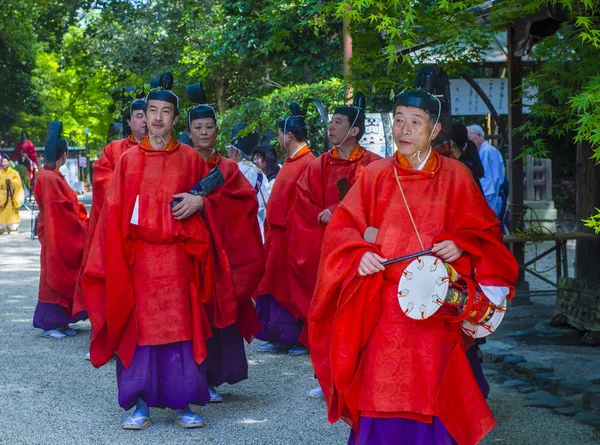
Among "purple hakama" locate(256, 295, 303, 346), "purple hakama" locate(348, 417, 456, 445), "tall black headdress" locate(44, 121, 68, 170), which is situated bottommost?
"purple hakama" locate(256, 295, 303, 346)

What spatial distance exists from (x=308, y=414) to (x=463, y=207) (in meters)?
2.27

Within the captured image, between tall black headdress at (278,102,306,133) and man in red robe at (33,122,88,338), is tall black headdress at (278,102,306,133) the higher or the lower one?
the higher one

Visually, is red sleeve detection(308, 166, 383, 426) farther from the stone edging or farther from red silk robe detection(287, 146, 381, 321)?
red silk robe detection(287, 146, 381, 321)

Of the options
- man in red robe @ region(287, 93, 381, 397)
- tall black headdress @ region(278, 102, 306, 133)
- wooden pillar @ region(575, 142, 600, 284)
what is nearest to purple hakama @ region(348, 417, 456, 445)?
man in red robe @ region(287, 93, 381, 397)

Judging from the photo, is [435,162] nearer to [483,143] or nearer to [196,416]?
[196,416]

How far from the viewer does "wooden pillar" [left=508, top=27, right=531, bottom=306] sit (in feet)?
30.9

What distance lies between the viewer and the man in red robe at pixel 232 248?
21.0ft

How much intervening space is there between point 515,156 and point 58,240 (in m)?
4.53

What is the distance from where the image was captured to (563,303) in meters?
8.80

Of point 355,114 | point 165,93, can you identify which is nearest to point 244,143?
point 355,114

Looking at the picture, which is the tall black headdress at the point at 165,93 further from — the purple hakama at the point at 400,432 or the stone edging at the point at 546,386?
the stone edging at the point at 546,386

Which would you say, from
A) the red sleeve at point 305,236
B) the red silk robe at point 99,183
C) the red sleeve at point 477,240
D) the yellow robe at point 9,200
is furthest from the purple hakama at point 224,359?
the yellow robe at point 9,200

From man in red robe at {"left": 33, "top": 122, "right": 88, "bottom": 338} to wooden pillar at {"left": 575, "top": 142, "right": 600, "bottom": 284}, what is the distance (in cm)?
472

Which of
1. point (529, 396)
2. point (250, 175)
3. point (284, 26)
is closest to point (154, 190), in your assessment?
point (529, 396)
